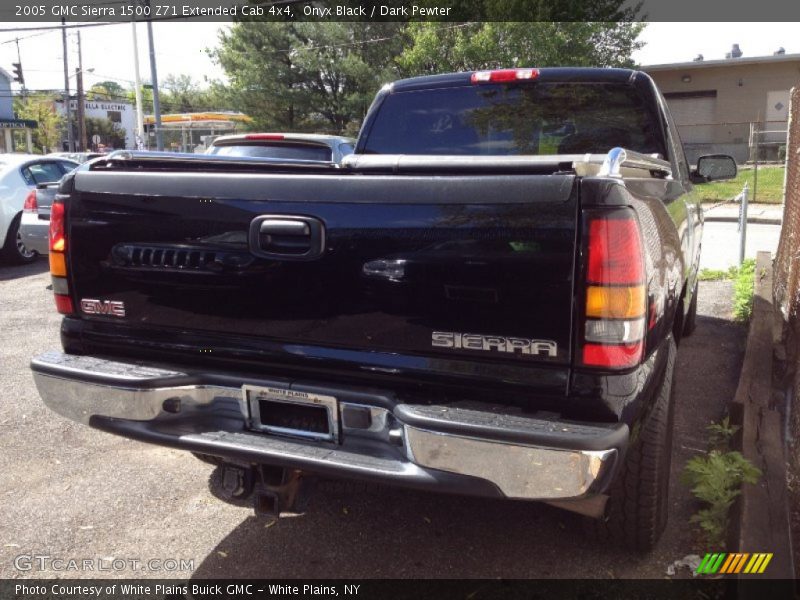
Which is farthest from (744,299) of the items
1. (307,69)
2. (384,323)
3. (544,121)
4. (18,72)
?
(18,72)

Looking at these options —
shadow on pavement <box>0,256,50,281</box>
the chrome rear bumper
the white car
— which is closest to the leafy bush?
the chrome rear bumper

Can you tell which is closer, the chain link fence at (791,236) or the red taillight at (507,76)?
the red taillight at (507,76)

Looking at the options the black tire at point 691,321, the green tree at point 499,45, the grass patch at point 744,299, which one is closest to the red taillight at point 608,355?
the black tire at point 691,321

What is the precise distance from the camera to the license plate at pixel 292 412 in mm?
Answer: 2467

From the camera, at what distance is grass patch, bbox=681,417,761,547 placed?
2.98m

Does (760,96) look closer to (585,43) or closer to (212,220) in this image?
(585,43)

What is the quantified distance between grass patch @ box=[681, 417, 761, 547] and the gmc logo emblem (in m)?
2.50

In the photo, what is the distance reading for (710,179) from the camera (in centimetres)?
532

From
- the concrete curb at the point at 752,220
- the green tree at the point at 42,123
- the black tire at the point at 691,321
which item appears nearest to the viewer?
the black tire at the point at 691,321

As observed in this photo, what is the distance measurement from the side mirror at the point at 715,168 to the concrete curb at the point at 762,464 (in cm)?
118

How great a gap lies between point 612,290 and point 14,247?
34.8 ft

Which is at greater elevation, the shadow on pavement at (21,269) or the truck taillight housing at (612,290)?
the truck taillight housing at (612,290)

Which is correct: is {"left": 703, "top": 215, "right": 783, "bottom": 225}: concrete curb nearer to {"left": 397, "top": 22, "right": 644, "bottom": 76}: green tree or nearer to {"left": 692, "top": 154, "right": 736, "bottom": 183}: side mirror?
{"left": 397, "top": 22, "right": 644, "bottom": 76}: green tree

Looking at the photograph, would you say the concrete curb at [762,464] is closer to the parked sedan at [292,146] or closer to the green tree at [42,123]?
the parked sedan at [292,146]
